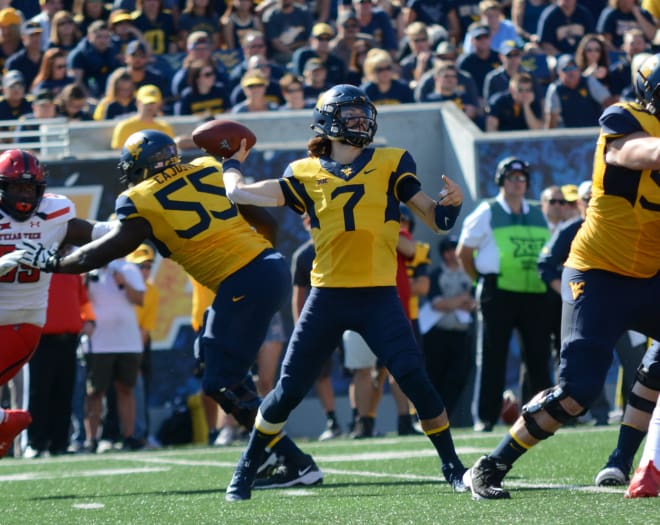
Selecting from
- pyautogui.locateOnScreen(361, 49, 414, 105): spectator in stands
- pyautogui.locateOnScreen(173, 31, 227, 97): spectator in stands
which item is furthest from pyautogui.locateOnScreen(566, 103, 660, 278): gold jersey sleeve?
pyautogui.locateOnScreen(173, 31, 227, 97): spectator in stands

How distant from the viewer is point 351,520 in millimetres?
5258

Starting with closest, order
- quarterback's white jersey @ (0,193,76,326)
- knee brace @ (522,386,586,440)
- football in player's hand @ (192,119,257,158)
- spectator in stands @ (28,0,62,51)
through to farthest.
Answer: knee brace @ (522,386,586,440) < football in player's hand @ (192,119,257,158) < quarterback's white jersey @ (0,193,76,326) < spectator in stands @ (28,0,62,51)

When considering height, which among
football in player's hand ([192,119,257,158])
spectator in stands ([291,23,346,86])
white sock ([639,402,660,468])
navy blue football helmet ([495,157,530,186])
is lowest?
white sock ([639,402,660,468])

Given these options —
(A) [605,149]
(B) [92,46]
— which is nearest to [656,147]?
(A) [605,149]

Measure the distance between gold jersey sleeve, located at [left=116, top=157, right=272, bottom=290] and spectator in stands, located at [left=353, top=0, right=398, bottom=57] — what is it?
8.67 meters

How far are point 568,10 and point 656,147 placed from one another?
10.7 m

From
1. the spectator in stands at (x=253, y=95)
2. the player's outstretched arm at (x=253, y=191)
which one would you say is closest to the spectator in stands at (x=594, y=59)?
the spectator in stands at (x=253, y=95)

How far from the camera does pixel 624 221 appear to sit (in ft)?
18.4

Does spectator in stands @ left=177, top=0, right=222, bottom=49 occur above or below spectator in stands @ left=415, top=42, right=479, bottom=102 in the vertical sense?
above

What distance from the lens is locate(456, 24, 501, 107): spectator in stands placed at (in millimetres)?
14312

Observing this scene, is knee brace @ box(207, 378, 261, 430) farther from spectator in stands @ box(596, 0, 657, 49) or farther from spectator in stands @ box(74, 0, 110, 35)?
spectator in stands @ box(596, 0, 657, 49)

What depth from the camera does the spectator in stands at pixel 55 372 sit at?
10.1m

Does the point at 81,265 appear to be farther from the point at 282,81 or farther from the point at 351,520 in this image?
the point at 282,81

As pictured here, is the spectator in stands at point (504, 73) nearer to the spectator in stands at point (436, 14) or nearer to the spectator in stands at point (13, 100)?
the spectator in stands at point (436, 14)
